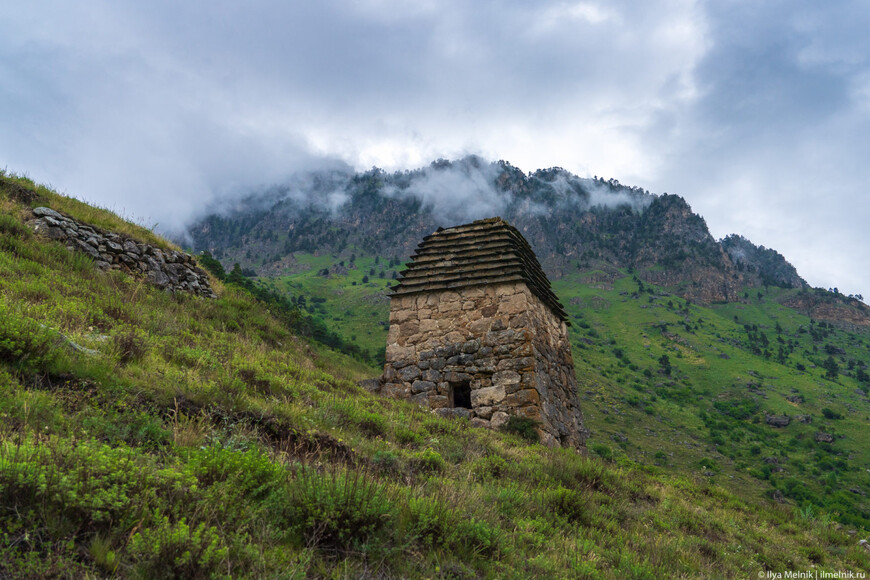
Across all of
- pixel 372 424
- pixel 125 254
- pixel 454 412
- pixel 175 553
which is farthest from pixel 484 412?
pixel 125 254

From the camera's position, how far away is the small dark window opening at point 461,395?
10.8 m

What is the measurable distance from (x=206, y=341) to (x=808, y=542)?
10282 mm

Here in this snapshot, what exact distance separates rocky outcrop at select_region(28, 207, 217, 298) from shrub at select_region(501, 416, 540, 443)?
880 centimetres

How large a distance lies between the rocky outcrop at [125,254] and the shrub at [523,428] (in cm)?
880

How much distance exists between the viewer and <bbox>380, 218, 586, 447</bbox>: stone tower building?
33.1ft

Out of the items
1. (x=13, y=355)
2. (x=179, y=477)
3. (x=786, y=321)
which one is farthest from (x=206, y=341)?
(x=786, y=321)

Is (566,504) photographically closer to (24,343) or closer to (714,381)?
(24,343)

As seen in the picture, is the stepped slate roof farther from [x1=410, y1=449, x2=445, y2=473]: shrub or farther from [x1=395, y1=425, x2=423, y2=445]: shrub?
[x1=410, y1=449, x2=445, y2=473]: shrub

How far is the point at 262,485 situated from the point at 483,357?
777cm

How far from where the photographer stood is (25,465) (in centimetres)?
238

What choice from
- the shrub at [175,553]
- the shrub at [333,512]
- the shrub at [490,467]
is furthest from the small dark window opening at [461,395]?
the shrub at [175,553]

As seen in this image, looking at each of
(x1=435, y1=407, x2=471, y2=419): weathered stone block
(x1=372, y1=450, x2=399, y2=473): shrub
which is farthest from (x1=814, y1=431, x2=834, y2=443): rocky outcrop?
(x1=372, y1=450, x2=399, y2=473): shrub

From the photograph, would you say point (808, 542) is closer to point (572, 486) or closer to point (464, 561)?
point (572, 486)

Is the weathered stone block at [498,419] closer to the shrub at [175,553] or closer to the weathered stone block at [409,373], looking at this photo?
the weathered stone block at [409,373]
